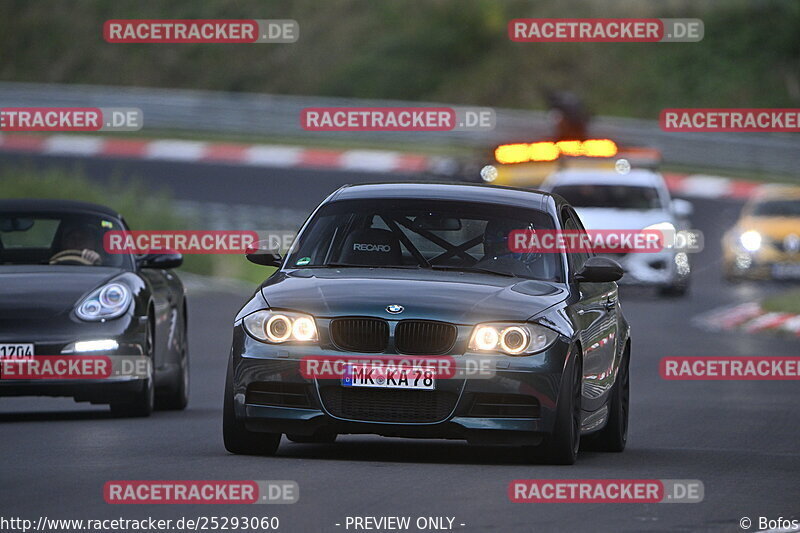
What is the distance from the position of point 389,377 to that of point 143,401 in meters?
4.02

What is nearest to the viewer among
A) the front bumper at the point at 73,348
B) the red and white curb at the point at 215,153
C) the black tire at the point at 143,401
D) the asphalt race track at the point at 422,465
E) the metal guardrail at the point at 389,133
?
the asphalt race track at the point at 422,465

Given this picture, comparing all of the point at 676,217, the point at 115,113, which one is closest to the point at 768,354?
the point at 676,217

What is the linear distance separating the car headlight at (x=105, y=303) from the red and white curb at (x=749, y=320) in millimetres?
12764

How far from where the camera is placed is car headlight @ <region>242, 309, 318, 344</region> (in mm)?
10398

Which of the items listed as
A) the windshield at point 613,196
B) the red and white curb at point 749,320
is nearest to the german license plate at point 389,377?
the red and white curb at point 749,320

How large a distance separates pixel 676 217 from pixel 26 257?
15550 mm

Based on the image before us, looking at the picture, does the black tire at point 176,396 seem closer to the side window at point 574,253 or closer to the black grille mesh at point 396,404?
the side window at point 574,253

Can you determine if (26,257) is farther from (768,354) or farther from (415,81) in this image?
(415,81)

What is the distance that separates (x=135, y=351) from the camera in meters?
13.8

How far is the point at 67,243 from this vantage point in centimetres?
1452

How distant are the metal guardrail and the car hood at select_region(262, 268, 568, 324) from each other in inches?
1363

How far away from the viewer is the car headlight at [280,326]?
10.4 meters

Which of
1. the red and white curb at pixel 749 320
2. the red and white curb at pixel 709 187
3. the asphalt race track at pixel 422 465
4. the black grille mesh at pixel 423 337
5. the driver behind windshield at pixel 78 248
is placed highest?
the red and white curb at pixel 709 187

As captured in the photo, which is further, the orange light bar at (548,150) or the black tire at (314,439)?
the orange light bar at (548,150)
